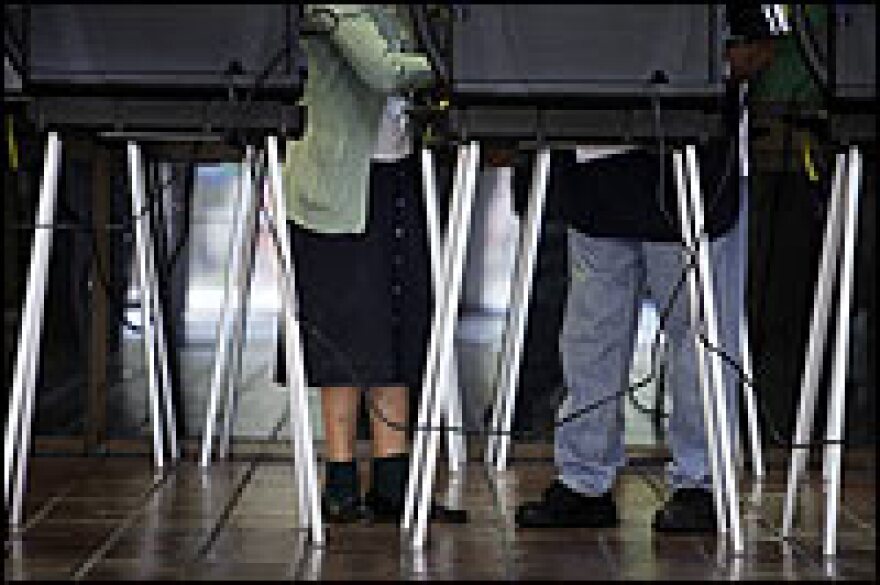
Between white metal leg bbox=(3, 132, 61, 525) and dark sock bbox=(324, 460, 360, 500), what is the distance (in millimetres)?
517

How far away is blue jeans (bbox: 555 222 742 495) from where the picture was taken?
3404mm

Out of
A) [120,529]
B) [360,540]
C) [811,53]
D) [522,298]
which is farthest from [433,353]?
[522,298]

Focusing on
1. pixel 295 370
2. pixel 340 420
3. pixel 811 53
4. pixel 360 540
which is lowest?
pixel 360 540

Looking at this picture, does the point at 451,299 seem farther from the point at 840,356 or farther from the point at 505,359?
the point at 505,359

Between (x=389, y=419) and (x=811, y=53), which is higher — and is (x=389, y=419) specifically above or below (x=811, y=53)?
below

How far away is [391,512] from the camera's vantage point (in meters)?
3.46

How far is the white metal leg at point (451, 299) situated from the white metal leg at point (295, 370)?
177mm

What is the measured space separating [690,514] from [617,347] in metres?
0.31

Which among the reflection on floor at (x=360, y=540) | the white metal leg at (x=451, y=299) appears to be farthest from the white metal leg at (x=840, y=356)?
the white metal leg at (x=451, y=299)

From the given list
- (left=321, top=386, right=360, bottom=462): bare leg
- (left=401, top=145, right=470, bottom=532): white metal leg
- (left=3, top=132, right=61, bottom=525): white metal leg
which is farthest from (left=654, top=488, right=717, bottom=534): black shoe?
(left=3, top=132, right=61, bottom=525): white metal leg

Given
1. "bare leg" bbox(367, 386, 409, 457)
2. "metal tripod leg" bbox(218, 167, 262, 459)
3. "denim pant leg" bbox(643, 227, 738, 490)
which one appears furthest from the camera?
"metal tripod leg" bbox(218, 167, 262, 459)

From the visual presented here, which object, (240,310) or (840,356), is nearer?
(840,356)

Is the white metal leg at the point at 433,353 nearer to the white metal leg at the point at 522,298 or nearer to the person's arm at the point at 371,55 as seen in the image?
the person's arm at the point at 371,55

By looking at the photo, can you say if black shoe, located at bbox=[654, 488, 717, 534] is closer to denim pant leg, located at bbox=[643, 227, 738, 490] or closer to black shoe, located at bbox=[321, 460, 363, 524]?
denim pant leg, located at bbox=[643, 227, 738, 490]
